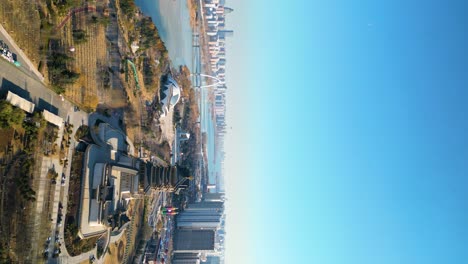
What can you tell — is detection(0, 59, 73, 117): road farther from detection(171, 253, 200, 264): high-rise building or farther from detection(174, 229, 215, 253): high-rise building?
detection(171, 253, 200, 264): high-rise building

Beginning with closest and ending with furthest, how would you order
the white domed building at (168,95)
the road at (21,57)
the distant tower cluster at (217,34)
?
the road at (21,57), the white domed building at (168,95), the distant tower cluster at (217,34)

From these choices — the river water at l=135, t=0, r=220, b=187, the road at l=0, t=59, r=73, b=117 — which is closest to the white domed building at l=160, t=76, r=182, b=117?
the river water at l=135, t=0, r=220, b=187

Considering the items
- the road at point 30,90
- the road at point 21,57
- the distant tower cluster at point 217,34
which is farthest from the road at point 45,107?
the distant tower cluster at point 217,34

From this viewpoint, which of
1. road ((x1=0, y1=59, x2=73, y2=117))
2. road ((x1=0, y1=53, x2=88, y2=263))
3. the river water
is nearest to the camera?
road ((x1=0, y1=59, x2=73, y2=117))

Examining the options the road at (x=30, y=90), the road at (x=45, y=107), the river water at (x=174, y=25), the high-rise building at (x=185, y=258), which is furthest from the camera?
the high-rise building at (x=185, y=258)

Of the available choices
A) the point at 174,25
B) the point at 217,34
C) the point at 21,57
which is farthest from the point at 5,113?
the point at 217,34

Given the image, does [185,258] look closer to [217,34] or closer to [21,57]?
[21,57]

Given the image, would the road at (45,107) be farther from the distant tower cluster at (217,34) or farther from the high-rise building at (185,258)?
the distant tower cluster at (217,34)

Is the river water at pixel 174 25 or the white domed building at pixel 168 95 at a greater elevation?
the river water at pixel 174 25

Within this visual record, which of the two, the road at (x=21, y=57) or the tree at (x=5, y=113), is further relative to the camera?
the road at (x=21, y=57)
